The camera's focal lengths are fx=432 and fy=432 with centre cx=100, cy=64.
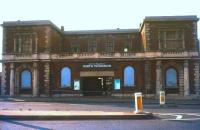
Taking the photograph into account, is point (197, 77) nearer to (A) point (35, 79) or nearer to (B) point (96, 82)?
(B) point (96, 82)

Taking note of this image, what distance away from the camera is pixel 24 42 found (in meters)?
51.1

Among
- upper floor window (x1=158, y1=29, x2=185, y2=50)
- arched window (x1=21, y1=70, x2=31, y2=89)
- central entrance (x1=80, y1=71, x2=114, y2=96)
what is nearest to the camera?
upper floor window (x1=158, y1=29, x2=185, y2=50)

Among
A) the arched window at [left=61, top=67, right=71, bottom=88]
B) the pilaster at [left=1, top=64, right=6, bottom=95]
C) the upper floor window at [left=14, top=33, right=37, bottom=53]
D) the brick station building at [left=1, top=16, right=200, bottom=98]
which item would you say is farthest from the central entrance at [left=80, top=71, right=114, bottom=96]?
the pilaster at [left=1, top=64, right=6, bottom=95]

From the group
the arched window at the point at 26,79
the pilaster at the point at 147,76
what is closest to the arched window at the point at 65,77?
the arched window at the point at 26,79

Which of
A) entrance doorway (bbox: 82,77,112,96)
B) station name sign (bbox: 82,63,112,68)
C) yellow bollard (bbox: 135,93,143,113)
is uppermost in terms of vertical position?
station name sign (bbox: 82,63,112,68)

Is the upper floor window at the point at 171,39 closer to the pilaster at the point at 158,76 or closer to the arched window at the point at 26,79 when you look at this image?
the pilaster at the point at 158,76

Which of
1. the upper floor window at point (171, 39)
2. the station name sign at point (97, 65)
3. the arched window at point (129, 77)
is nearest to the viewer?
the upper floor window at point (171, 39)

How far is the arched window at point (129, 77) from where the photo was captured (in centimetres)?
4938

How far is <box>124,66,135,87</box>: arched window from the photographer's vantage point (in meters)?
49.4

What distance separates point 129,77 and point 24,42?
13.1 metres

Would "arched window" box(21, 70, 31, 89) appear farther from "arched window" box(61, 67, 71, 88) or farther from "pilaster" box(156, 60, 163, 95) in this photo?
"pilaster" box(156, 60, 163, 95)

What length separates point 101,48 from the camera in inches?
2255

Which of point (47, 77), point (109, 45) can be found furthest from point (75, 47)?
point (47, 77)

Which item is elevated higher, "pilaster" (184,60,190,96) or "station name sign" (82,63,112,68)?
"station name sign" (82,63,112,68)
